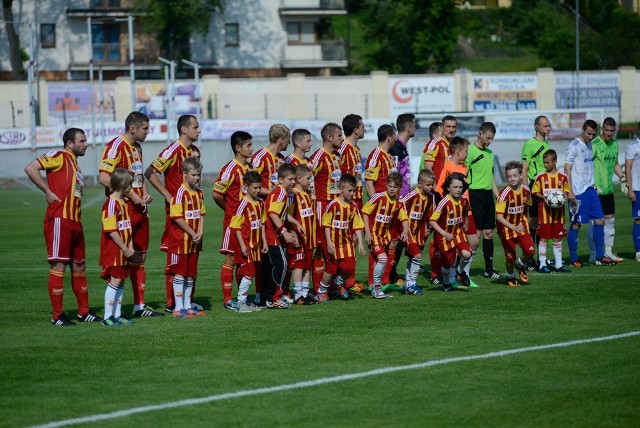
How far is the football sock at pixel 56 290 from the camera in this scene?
1185cm

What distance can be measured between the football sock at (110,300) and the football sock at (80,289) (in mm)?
459

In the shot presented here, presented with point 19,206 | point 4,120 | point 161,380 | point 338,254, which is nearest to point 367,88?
point 4,120

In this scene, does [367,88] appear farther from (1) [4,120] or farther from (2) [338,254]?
(2) [338,254]

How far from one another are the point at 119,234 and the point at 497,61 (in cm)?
6305

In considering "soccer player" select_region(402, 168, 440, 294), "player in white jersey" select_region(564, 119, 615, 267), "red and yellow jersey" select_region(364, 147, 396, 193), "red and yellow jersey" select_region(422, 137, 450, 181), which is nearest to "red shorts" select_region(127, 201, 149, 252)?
"red and yellow jersey" select_region(364, 147, 396, 193)

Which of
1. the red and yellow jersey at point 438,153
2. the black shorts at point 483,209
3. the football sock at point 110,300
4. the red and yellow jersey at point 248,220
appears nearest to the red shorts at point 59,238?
the football sock at point 110,300

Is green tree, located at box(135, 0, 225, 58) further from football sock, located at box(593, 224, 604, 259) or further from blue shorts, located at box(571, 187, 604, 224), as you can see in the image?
football sock, located at box(593, 224, 604, 259)

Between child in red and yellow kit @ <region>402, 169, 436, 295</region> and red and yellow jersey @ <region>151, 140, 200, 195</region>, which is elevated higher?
red and yellow jersey @ <region>151, 140, 200, 195</region>

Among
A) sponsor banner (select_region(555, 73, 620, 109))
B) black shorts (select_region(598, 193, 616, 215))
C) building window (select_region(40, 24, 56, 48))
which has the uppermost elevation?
building window (select_region(40, 24, 56, 48))

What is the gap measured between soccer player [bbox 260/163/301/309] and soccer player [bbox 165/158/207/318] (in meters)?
0.90

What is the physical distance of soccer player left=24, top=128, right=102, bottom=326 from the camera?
1176 cm

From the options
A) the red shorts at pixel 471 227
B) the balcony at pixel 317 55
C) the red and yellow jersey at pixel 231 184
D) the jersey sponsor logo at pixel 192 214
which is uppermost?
the balcony at pixel 317 55

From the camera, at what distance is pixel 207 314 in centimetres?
1253

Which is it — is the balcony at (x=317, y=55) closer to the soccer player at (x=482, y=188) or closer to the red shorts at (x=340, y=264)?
the soccer player at (x=482, y=188)
